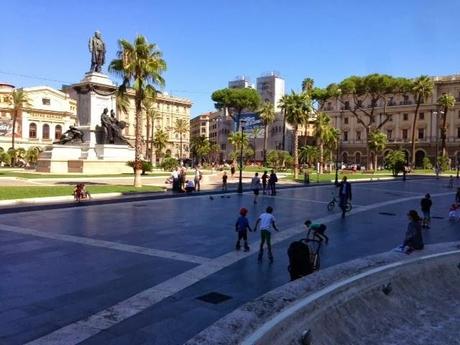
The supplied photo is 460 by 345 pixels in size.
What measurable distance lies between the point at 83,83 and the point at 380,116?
2896 inches

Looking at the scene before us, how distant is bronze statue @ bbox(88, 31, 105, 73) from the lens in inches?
1702

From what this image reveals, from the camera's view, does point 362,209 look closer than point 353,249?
No

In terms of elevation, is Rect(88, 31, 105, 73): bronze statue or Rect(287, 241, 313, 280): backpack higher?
Rect(88, 31, 105, 73): bronze statue

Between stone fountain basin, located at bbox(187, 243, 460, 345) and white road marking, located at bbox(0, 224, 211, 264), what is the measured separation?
3371 mm

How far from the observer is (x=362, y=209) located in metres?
21.6

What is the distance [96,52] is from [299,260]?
130 feet

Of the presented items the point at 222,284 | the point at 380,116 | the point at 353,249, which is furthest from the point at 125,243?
the point at 380,116

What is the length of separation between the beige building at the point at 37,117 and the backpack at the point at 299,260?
300ft

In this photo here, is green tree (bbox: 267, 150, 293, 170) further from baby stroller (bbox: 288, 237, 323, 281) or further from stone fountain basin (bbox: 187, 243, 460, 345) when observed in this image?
baby stroller (bbox: 288, 237, 323, 281)

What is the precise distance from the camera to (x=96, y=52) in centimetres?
4338

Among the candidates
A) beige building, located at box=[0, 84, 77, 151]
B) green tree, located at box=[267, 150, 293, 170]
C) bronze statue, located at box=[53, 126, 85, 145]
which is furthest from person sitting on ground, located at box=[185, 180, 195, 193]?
beige building, located at box=[0, 84, 77, 151]

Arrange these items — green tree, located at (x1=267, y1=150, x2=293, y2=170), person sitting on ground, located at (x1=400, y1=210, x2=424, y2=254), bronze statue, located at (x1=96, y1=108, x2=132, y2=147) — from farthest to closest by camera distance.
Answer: green tree, located at (x1=267, y1=150, x2=293, y2=170)
bronze statue, located at (x1=96, y1=108, x2=132, y2=147)
person sitting on ground, located at (x1=400, y1=210, x2=424, y2=254)

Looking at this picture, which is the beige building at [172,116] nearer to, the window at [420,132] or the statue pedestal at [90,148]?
the window at [420,132]

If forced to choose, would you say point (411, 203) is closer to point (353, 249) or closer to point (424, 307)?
point (353, 249)
